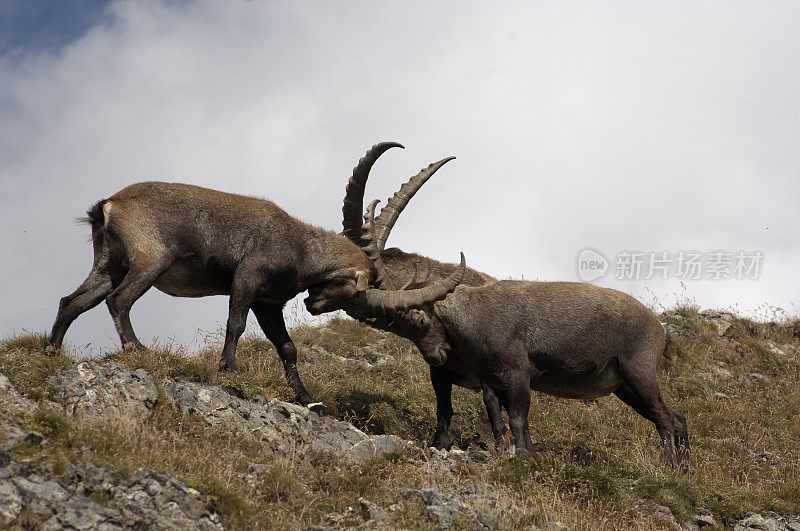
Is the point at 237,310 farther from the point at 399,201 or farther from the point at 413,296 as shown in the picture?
the point at 399,201

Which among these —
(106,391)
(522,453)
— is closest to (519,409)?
(522,453)

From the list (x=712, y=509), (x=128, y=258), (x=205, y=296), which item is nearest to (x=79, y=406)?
(x=128, y=258)

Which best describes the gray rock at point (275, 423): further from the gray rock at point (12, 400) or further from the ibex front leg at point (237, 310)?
the gray rock at point (12, 400)

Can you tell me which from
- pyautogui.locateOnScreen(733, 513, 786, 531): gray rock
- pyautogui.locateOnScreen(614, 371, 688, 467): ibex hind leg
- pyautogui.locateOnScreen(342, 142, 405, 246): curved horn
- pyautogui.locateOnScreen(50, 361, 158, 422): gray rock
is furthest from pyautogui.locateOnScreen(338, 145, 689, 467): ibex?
pyautogui.locateOnScreen(50, 361, 158, 422): gray rock

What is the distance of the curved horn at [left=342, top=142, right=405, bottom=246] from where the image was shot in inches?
446

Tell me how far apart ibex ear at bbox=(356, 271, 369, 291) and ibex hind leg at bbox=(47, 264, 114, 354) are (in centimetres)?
332

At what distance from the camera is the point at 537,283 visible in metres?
10.3

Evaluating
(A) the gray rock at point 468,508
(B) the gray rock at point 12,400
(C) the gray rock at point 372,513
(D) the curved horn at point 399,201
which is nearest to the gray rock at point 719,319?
(D) the curved horn at point 399,201

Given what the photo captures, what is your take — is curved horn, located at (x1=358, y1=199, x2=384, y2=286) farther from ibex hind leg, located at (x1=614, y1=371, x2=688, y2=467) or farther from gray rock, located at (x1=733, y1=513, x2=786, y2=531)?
gray rock, located at (x1=733, y1=513, x2=786, y2=531)

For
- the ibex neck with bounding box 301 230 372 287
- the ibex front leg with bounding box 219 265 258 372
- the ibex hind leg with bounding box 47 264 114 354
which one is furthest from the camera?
the ibex neck with bounding box 301 230 372 287

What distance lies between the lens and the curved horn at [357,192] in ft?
37.2

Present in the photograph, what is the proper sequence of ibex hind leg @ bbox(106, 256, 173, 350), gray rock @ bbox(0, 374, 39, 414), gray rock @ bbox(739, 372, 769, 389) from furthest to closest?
gray rock @ bbox(739, 372, 769, 389)
ibex hind leg @ bbox(106, 256, 173, 350)
gray rock @ bbox(0, 374, 39, 414)

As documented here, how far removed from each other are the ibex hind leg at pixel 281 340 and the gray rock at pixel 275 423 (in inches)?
32.8

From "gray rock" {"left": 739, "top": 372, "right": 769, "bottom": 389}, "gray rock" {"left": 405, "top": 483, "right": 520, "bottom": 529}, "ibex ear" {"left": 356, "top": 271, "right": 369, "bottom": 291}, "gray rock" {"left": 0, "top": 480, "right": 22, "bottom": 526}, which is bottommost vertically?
"gray rock" {"left": 405, "top": 483, "right": 520, "bottom": 529}
